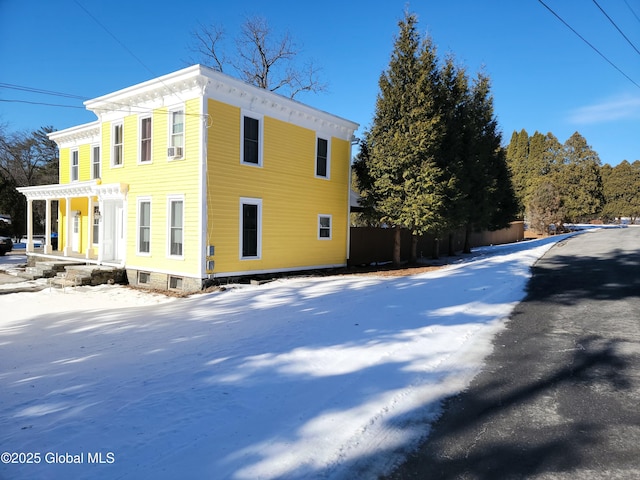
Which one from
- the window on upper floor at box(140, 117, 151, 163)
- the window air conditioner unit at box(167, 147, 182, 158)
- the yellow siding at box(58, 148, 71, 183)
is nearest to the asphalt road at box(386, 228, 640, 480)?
the window air conditioner unit at box(167, 147, 182, 158)

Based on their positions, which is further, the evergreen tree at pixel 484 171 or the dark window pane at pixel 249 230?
the evergreen tree at pixel 484 171

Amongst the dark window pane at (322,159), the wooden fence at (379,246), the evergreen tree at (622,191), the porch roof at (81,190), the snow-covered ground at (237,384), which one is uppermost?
the evergreen tree at (622,191)

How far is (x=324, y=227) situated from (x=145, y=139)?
282 inches

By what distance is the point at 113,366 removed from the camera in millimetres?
4828

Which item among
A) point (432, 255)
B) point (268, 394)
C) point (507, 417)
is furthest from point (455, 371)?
point (432, 255)

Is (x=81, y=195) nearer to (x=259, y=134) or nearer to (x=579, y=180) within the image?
(x=259, y=134)

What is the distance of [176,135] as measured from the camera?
11672 mm

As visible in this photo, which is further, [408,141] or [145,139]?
[408,141]

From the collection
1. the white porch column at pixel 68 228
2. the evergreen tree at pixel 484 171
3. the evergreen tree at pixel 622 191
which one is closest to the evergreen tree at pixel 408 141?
the evergreen tree at pixel 484 171

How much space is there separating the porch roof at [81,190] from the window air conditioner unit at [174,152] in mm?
2713

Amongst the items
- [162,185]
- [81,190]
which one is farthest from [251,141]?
[81,190]

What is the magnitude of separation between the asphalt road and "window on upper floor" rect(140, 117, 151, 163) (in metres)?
11.9

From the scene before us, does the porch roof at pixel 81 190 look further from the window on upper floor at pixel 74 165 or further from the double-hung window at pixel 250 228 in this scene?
the double-hung window at pixel 250 228

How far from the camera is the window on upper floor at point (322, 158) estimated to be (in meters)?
14.6
